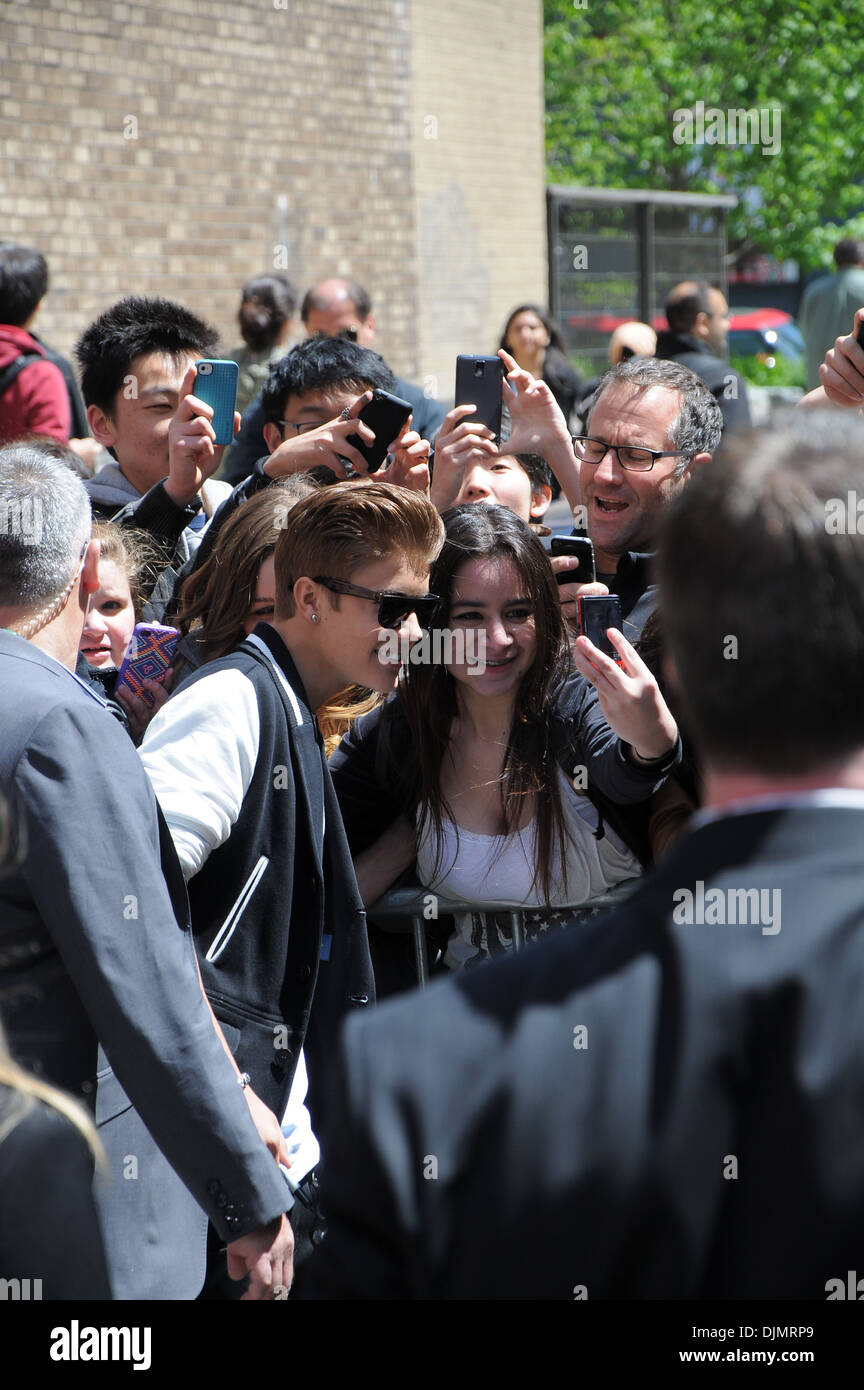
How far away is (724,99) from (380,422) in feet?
69.5

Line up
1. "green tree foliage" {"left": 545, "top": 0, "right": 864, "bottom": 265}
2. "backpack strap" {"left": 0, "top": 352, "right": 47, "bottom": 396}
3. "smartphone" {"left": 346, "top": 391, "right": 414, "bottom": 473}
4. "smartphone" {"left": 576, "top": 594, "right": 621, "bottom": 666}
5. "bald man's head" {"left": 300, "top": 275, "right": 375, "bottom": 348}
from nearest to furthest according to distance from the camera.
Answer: "smartphone" {"left": 576, "top": 594, "right": 621, "bottom": 666} < "smartphone" {"left": 346, "top": 391, "right": 414, "bottom": 473} < "backpack strap" {"left": 0, "top": 352, "right": 47, "bottom": 396} < "bald man's head" {"left": 300, "top": 275, "right": 375, "bottom": 348} < "green tree foliage" {"left": 545, "top": 0, "right": 864, "bottom": 265}

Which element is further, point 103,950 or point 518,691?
point 518,691

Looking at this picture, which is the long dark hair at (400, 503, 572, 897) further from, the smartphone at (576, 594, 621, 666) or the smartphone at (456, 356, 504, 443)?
the smartphone at (456, 356, 504, 443)

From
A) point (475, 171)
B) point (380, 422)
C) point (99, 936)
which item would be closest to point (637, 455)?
point (380, 422)

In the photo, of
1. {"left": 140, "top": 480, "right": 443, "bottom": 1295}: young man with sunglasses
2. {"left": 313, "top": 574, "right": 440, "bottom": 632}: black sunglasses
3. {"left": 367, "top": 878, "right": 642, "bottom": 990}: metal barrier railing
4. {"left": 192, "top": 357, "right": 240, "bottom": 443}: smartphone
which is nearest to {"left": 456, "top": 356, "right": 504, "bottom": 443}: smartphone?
{"left": 192, "top": 357, "right": 240, "bottom": 443}: smartphone

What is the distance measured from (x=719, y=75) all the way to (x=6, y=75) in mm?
16351

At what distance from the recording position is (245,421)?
4.87m

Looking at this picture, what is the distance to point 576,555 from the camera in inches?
124

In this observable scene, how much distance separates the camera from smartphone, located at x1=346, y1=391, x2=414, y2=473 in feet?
11.4

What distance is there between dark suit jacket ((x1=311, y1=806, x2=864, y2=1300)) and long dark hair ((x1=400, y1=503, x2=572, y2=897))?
6.43 feet

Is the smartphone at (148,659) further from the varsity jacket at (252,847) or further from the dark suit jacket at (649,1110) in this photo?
the dark suit jacket at (649,1110)

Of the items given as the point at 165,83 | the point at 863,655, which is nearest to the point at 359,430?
the point at 863,655

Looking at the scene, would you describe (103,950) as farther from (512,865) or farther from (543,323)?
(543,323)
